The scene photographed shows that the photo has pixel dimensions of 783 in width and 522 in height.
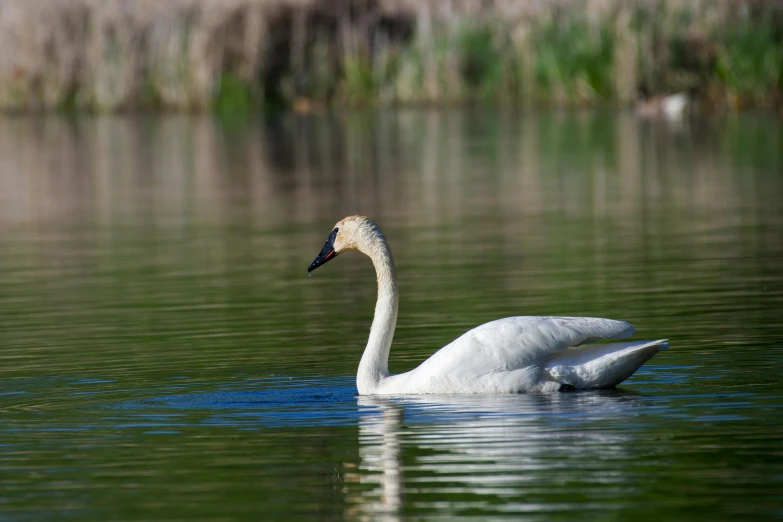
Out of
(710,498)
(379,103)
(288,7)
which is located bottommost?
(710,498)

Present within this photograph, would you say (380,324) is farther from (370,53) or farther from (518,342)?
(370,53)

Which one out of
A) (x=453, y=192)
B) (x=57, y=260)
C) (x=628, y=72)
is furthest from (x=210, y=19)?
(x=57, y=260)

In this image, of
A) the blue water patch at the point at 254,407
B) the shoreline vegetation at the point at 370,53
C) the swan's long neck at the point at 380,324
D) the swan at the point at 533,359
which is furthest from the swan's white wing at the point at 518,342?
the shoreline vegetation at the point at 370,53

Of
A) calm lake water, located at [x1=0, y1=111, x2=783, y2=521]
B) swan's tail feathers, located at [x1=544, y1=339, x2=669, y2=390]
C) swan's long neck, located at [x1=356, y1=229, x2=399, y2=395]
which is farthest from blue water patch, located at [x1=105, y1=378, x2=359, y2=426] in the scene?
swan's tail feathers, located at [x1=544, y1=339, x2=669, y2=390]

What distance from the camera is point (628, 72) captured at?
118ft

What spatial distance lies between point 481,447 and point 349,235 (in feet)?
8.47

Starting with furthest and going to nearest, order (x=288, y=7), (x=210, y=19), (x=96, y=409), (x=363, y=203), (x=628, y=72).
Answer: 1. (x=288, y=7)
2. (x=210, y=19)
3. (x=628, y=72)
4. (x=363, y=203)
5. (x=96, y=409)

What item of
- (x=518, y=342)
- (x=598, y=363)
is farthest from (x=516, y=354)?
(x=598, y=363)

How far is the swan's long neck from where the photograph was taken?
9.33 meters

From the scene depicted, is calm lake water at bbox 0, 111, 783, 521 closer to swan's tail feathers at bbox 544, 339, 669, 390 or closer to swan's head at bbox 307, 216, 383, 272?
swan's tail feathers at bbox 544, 339, 669, 390

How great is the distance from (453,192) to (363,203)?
171 cm

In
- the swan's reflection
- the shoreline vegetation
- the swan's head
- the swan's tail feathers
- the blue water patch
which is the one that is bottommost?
the swan's reflection

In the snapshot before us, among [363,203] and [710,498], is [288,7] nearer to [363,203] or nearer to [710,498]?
[363,203]

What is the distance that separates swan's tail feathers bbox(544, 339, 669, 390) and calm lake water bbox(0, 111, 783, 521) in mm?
122
